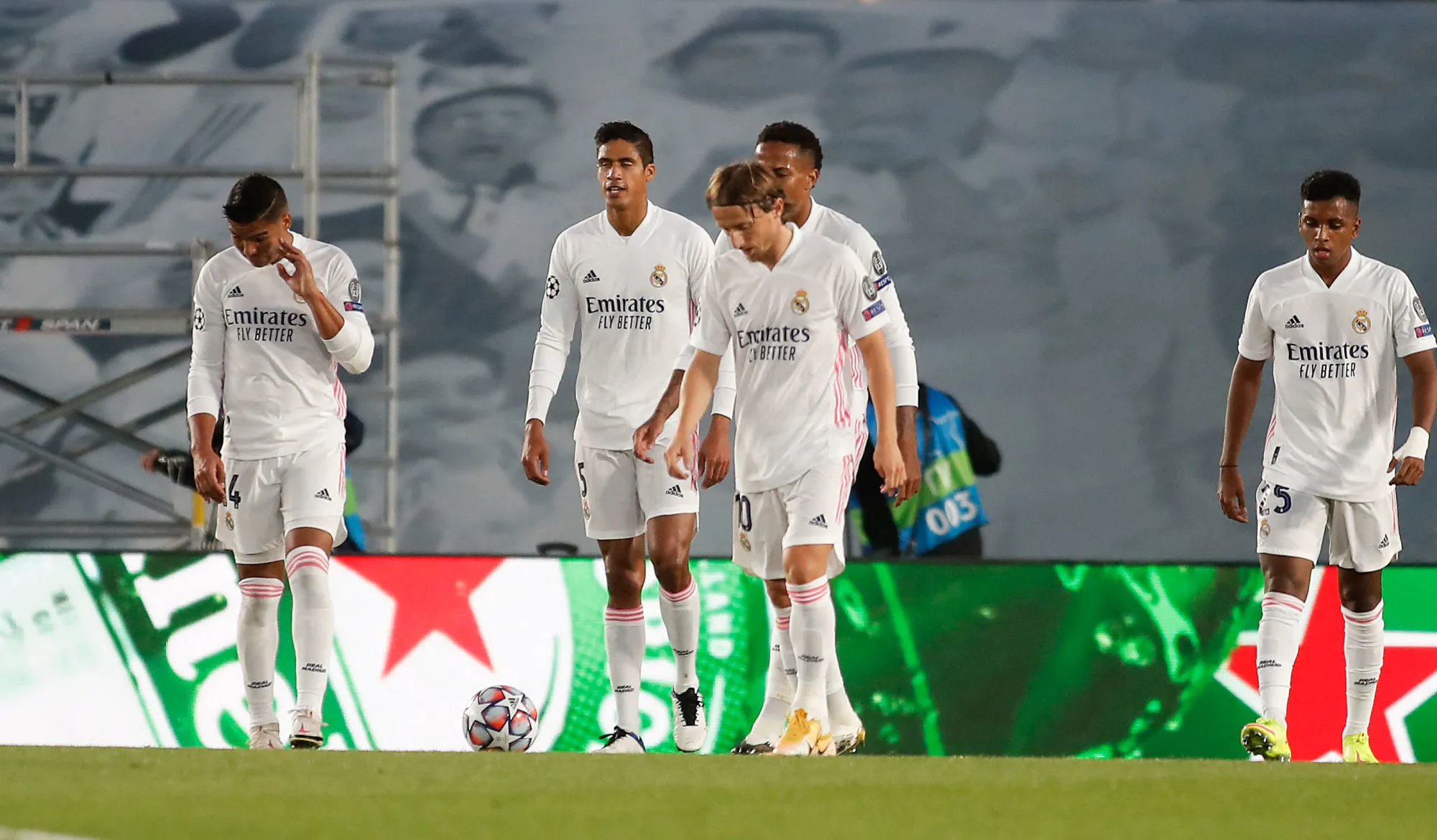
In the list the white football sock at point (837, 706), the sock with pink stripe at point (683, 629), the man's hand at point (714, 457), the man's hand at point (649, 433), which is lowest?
the white football sock at point (837, 706)

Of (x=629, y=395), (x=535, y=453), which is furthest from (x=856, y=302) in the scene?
(x=535, y=453)

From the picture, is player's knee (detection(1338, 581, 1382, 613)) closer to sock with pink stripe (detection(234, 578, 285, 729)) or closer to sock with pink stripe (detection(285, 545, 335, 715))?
sock with pink stripe (detection(285, 545, 335, 715))

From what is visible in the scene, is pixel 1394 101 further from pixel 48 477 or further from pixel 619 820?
pixel 619 820

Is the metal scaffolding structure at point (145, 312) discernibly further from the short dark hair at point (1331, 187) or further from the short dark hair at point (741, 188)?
→ the short dark hair at point (1331, 187)

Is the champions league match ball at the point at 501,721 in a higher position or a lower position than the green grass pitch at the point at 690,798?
lower

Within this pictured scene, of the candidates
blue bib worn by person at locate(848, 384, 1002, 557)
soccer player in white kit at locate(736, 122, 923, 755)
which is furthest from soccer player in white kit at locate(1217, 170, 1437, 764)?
blue bib worn by person at locate(848, 384, 1002, 557)

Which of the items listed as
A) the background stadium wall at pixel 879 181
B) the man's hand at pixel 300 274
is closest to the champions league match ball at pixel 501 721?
the man's hand at pixel 300 274

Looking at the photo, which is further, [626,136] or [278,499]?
[626,136]

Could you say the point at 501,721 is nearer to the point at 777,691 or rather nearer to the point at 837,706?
the point at 777,691

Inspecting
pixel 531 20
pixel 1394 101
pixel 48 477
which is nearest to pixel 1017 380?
pixel 1394 101

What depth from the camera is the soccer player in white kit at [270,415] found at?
5785 millimetres

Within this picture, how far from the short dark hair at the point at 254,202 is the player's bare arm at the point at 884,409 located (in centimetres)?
178

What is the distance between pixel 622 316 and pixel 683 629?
3.29 ft

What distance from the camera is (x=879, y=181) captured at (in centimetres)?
1228
